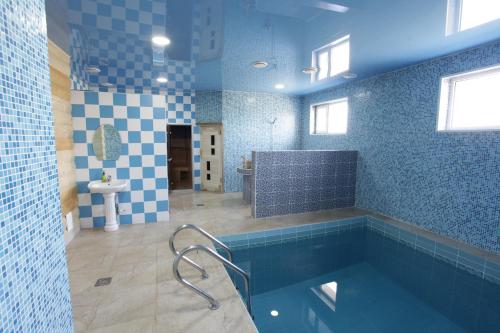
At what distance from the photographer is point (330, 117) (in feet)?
19.5

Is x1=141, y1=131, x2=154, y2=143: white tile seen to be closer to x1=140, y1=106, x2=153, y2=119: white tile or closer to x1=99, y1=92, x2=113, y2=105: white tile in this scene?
x1=140, y1=106, x2=153, y2=119: white tile

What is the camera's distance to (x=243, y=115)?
6.26 metres

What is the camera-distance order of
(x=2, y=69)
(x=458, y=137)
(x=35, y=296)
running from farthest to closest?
(x=458, y=137) < (x=35, y=296) < (x=2, y=69)

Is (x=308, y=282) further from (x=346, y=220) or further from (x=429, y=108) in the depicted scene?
(x=429, y=108)

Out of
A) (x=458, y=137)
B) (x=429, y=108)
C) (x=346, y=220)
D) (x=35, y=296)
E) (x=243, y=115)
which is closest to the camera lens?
(x=35, y=296)

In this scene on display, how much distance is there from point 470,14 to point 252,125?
4455mm

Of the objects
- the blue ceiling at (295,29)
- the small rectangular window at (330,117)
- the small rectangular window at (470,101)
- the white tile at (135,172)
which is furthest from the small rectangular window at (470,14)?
the white tile at (135,172)

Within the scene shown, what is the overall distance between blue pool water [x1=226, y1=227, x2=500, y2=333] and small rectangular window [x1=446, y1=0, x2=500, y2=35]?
2.77 m

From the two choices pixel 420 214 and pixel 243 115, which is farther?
pixel 243 115

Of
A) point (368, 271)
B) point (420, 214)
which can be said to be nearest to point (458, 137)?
point (420, 214)

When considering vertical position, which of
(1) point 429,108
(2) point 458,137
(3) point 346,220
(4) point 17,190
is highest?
(1) point 429,108

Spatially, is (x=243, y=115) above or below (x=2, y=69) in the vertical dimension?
above

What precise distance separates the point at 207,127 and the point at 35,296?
18.6 ft

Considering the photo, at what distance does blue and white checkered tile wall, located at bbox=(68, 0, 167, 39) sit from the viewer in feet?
6.91
